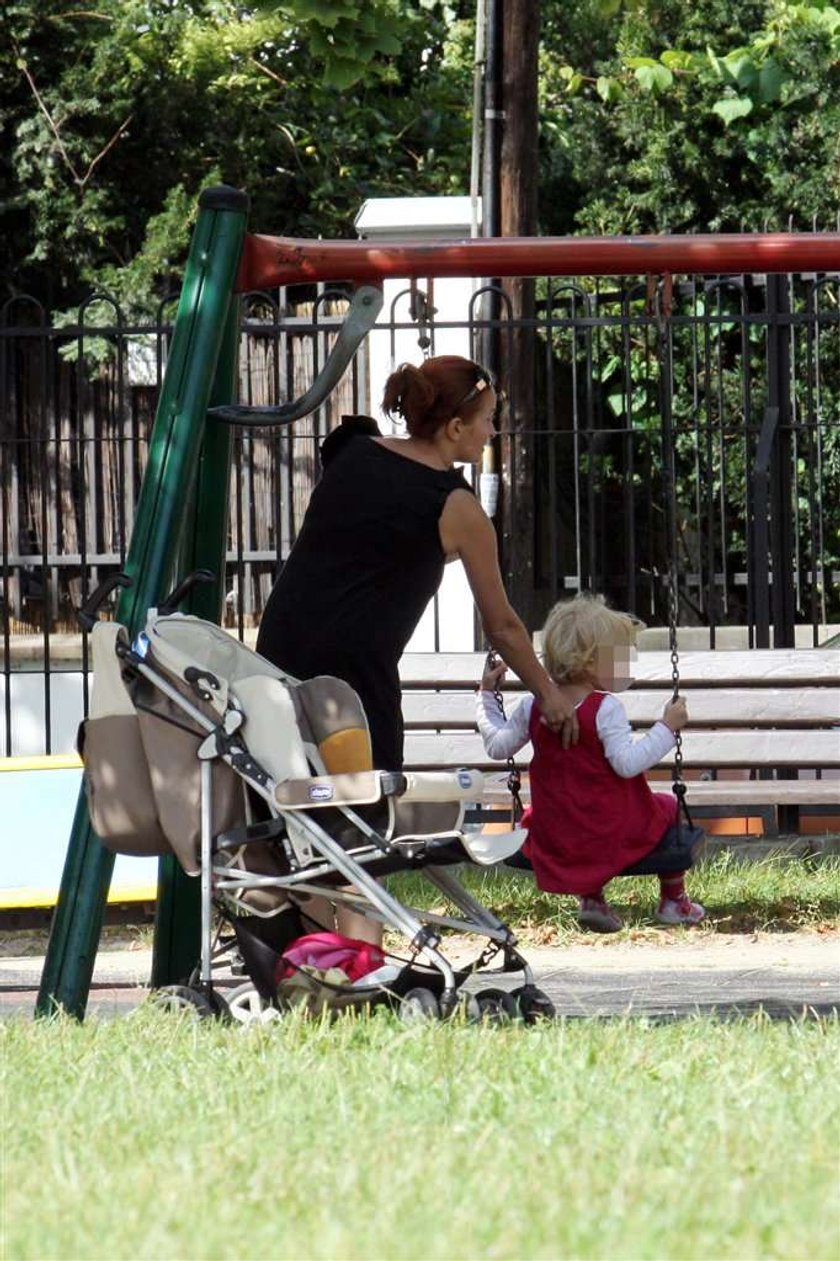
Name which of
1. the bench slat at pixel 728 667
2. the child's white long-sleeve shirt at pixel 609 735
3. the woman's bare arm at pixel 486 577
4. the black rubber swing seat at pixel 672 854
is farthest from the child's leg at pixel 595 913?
the bench slat at pixel 728 667

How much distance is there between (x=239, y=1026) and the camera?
183 inches

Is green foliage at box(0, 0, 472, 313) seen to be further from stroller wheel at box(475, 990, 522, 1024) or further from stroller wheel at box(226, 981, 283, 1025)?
stroller wheel at box(475, 990, 522, 1024)

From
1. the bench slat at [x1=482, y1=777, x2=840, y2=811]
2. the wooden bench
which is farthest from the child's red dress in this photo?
the wooden bench

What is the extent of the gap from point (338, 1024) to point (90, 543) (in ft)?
33.1

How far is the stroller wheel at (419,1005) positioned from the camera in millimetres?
4590

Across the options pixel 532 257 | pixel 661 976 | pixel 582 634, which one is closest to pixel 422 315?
pixel 532 257

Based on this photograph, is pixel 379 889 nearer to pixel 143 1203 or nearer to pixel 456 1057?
pixel 456 1057

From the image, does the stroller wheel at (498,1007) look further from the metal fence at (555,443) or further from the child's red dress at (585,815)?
the metal fence at (555,443)

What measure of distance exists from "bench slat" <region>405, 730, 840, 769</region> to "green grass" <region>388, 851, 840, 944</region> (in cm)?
42

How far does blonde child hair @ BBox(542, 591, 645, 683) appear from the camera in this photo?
5.80 m

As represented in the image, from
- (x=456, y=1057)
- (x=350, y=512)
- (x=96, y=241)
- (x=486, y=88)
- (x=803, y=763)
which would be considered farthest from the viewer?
(x=96, y=241)

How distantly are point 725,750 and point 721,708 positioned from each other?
0.58 ft

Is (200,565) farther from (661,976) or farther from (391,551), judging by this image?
(661,976)

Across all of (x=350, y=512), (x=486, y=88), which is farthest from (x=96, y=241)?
(x=350, y=512)
